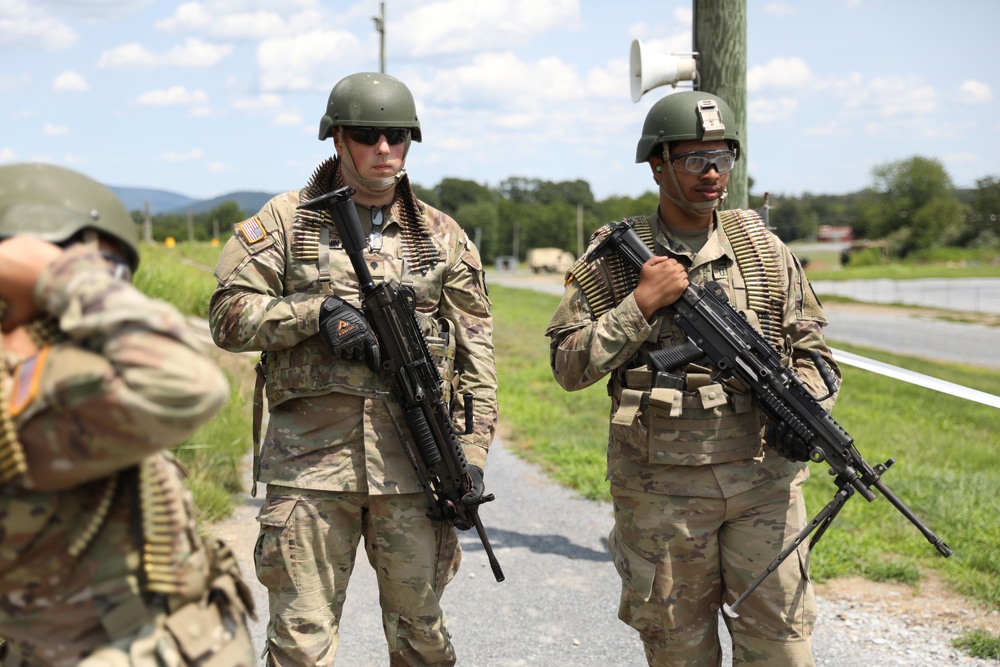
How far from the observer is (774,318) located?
3.81 meters

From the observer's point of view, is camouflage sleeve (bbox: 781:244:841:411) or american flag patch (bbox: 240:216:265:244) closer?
american flag patch (bbox: 240:216:265:244)

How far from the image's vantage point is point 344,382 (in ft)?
11.8

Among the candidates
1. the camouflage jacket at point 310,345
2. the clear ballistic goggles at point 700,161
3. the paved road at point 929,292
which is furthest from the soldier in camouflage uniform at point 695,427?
the paved road at point 929,292

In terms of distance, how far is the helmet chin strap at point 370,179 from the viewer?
3.71 metres

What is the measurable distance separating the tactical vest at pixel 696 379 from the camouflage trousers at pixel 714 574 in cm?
20

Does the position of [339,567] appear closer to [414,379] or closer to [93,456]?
[414,379]

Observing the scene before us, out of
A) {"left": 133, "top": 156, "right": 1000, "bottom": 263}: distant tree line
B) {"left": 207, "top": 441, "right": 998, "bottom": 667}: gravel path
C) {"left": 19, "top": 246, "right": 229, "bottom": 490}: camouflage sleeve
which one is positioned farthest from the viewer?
{"left": 133, "top": 156, "right": 1000, "bottom": 263}: distant tree line

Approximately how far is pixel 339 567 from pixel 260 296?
104 cm

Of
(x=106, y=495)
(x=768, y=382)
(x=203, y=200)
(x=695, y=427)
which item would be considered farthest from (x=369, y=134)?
(x=203, y=200)

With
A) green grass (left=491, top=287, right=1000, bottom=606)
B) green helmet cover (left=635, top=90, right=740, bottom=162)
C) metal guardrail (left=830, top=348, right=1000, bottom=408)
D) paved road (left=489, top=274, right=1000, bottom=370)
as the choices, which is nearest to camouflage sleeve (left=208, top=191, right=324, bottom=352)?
green helmet cover (left=635, top=90, right=740, bottom=162)

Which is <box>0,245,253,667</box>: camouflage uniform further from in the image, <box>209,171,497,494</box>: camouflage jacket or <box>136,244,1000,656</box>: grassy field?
<box>136,244,1000,656</box>: grassy field

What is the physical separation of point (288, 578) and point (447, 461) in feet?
2.30

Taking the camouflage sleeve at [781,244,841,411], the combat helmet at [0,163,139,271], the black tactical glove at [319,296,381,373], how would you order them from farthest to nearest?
the camouflage sleeve at [781,244,841,411]
the black tactical glove at [319,296,381,373]
the combat helmet at [0,163,139,271]

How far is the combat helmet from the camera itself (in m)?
1.94
